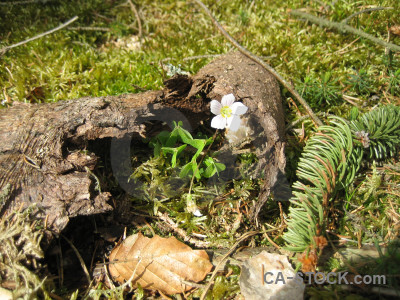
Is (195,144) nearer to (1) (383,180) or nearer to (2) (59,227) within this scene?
(2) (59,227)

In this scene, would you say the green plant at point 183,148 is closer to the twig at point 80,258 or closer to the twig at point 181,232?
the twig at point 181,232

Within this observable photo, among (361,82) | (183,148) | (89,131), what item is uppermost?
(89,131)

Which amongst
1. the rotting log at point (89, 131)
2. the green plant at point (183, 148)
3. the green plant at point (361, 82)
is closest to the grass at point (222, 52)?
the green plant at point (361, 82)

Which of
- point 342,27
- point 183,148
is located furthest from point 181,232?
point 342,27

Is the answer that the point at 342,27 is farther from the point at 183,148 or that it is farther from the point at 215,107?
A: the point at 183,148

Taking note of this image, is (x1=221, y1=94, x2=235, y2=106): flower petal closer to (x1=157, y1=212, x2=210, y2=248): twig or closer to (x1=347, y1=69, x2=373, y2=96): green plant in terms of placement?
(x1=157, y1=212, x2=210, y2=248): twig

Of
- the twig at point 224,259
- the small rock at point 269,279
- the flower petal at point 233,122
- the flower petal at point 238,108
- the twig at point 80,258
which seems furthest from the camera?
the flower petal at point 233,122
